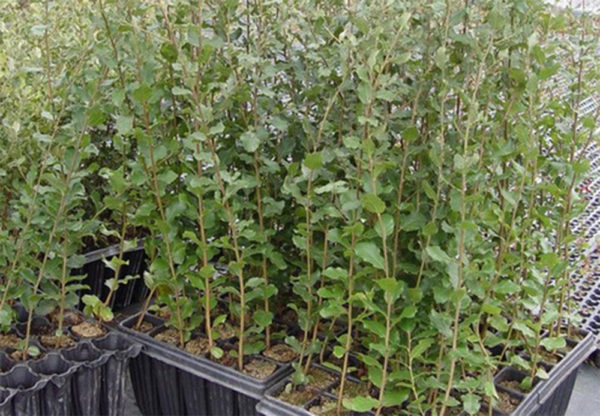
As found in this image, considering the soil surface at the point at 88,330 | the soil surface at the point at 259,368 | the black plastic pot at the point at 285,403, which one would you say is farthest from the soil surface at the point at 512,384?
the soil surface at the point at 88,330

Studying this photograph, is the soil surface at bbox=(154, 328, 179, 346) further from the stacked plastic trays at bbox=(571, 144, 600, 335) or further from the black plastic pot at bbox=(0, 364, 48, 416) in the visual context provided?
the stacked plastic trays at bbox=(571, 144, 600, 335)

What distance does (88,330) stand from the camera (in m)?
2.23

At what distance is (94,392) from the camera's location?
2.07 metres

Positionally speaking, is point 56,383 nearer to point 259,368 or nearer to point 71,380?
point 71,380

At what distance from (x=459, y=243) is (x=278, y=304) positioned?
0.82m

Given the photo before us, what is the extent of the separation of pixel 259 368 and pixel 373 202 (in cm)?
72

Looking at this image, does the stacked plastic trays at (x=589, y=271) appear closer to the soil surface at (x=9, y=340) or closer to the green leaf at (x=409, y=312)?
the green leaf at (x=409, y=312)

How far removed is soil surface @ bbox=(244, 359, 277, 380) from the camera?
80.0 inches

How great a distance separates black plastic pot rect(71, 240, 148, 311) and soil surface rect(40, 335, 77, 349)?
0.55 meters

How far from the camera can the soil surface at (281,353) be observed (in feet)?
6.93

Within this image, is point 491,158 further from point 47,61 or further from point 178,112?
point 47,61

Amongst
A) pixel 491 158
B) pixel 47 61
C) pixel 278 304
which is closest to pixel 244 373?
pixel 278 304

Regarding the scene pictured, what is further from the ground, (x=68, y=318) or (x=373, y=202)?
(x=373, y=202)

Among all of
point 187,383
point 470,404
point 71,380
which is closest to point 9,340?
point 71,380
